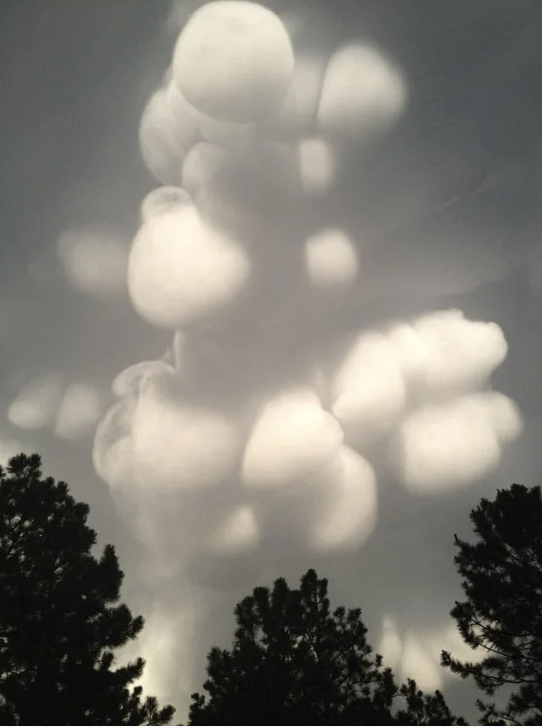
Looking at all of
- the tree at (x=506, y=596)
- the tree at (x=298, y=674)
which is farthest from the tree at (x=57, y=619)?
the tree at (x=506, y=596)

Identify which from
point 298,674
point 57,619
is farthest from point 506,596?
point 57,619

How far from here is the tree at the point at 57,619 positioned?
9.41 meters

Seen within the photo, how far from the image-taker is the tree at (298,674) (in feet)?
37.3

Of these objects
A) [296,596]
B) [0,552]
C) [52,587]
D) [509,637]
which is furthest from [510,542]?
[0,552]

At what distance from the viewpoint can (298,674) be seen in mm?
12148

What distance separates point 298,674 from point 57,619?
22.8ft

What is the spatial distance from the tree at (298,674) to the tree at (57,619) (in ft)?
6.46

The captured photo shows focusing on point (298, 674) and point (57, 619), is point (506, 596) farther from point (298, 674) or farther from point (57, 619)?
point (57, 619)

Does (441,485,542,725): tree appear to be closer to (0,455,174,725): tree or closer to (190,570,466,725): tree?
(190,570,466,725): tree

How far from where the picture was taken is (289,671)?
12.0 m

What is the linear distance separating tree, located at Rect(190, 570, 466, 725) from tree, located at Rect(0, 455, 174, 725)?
1970 mm

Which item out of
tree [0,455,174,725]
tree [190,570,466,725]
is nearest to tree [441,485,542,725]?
tree [190,570,466,725]

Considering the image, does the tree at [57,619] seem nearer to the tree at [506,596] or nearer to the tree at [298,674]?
the tree at [298,674]

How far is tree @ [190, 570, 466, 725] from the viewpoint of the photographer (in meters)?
11.4
